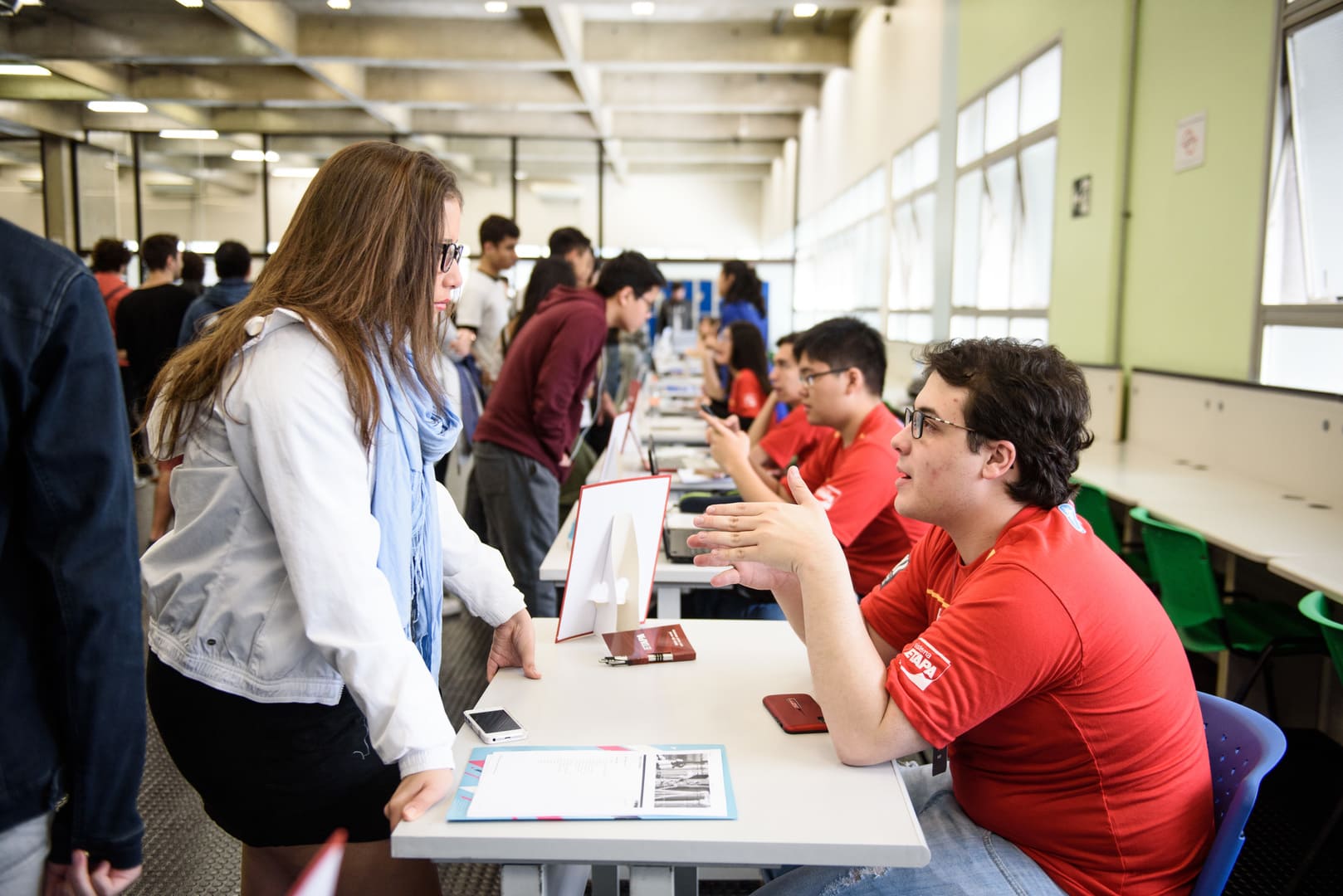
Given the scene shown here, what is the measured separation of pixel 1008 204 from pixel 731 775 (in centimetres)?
638

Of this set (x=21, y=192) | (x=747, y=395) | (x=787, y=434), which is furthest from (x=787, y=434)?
(x=21, y=192)

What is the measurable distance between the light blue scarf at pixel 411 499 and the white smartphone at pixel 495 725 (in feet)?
0.28

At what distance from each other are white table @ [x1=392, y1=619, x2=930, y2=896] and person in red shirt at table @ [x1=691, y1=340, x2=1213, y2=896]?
0.10 metres

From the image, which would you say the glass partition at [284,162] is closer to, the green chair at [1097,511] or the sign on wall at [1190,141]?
the sign on wall at [1190,141]

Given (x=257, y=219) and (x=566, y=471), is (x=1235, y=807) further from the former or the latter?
(x=257, y=219)

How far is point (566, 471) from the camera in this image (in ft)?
12.0

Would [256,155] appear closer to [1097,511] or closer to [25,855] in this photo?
[1097,511]

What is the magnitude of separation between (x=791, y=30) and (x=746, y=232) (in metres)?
6.44

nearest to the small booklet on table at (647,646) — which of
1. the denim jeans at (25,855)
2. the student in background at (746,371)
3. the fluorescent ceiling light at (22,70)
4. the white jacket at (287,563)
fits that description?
the white jacket at (287,563)

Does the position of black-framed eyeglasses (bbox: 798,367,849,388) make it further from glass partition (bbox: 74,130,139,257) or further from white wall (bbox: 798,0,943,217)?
glass partition (bbox: 74,130,139,257)

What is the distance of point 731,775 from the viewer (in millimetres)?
1317

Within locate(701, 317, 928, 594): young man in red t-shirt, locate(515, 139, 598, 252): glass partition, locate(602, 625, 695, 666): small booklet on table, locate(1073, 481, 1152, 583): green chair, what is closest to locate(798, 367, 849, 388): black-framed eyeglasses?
locate(701, 317, 928, 594): young man in red t-shirt

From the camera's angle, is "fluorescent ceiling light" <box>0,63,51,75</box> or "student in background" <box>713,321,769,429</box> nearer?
"student in background" <box>713,321,769,429</box>

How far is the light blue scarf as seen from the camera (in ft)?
4.25
